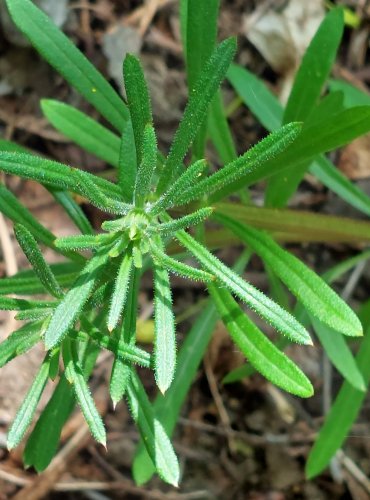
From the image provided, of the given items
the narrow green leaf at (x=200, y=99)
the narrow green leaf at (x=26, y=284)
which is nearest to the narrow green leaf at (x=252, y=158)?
the narrow green leaf at (x=200, y=99)

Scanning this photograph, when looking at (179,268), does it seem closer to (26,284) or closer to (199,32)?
(26,284)

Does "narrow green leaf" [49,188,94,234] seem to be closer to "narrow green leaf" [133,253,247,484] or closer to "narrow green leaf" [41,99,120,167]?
"narrow green leaf" [41,99,120,167]

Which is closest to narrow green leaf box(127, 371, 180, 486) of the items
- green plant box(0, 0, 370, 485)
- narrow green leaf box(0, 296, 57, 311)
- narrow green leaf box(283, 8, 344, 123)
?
green plant box(0, 0, 370, 485)

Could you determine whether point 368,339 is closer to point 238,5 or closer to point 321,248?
point 321,248

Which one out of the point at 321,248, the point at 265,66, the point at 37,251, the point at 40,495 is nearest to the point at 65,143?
the point at 265,66

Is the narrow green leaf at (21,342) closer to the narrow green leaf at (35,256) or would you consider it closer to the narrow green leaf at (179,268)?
the narrow green leaf at (35,256)
